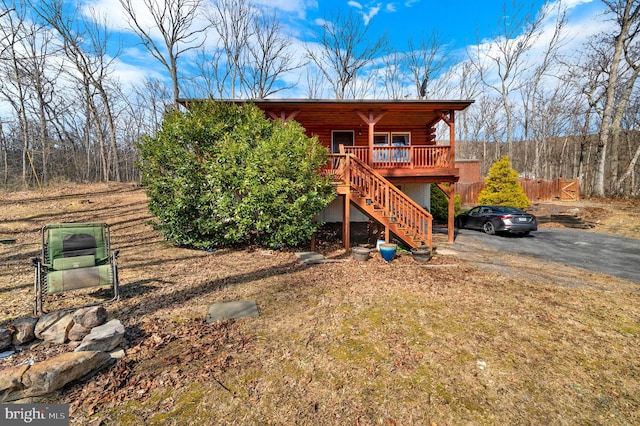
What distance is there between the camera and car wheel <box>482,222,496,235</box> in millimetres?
11703

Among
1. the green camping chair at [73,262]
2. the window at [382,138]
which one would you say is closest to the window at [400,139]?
the window at [382,138]

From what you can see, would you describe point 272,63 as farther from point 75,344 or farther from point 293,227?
point 75,344

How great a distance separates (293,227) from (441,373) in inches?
198

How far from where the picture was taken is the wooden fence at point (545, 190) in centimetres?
2055

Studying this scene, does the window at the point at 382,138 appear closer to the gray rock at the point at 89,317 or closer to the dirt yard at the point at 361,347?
the dirt yard at the point at 361,347

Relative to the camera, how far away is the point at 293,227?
23.9ft

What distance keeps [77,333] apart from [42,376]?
916 mm

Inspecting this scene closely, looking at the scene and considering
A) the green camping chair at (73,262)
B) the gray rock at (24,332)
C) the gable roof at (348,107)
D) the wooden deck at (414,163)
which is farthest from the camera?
→ the wooden deck at (414,163)

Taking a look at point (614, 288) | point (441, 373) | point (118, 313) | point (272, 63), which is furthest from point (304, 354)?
point (272, 63)

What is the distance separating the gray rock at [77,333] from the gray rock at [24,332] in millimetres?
402

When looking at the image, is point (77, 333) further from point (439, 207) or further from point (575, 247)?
point (439, 207)

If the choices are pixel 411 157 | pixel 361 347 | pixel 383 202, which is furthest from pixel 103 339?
pixel 411 157

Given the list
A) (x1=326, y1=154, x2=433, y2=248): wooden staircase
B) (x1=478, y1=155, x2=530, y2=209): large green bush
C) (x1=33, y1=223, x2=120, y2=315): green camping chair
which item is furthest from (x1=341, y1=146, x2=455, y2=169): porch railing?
(x1=478, y1=155, x2=530, y2=209): large green bush

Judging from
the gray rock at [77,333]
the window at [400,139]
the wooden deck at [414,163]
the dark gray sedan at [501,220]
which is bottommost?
the gray rock at [77,333]
